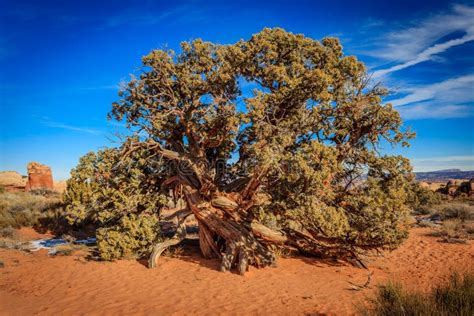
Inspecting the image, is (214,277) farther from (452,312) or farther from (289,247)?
(452,312)

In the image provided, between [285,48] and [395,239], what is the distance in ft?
20.8

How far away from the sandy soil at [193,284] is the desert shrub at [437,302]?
6.21 feet

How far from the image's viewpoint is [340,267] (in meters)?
10.8

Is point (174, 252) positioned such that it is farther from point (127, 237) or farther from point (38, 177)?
point (38, 177)

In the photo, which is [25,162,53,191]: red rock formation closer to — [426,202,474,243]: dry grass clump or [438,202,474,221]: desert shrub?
[426,202,474,243]: dry grass clump

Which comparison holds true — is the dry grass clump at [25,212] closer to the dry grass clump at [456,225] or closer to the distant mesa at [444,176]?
the dry grass clump at [456,225]

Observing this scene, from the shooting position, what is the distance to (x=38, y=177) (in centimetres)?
3344

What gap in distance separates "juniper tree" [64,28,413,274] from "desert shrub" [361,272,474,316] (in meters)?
3.28

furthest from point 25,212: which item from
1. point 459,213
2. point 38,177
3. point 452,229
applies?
point 459,213

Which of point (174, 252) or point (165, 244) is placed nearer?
point (165, 244)

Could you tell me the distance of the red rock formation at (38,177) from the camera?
108 ft

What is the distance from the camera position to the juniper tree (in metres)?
8.70

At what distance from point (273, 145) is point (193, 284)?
445 centimetres

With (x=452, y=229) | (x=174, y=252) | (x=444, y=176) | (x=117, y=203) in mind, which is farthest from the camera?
(x=444, y=176)
